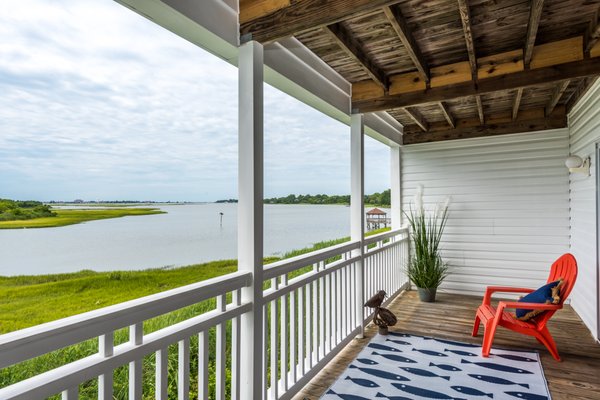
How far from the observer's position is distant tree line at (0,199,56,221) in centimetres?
138

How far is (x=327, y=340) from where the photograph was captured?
3162 mm

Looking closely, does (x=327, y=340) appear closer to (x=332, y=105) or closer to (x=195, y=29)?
(x=332, y=105)

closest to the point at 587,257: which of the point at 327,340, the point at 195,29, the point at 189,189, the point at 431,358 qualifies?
the point at 431,358

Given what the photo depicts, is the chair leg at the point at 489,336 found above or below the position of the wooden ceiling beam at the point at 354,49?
below

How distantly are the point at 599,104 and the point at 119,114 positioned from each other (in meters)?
4.26

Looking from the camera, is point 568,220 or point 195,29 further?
point 568,220

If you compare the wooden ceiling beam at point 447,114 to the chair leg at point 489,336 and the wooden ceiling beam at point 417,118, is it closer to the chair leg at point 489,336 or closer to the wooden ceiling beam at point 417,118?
the wooden ceiling beam at point 417,118

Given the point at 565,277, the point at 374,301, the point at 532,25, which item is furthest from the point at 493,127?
the point at 374,301

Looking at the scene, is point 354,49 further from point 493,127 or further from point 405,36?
point 493,127

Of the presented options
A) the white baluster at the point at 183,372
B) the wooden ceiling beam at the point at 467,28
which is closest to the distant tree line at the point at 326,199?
the white baluster at the point at 183,372

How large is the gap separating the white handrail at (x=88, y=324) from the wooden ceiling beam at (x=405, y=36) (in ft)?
6.40

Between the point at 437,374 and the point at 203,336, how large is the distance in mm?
2163

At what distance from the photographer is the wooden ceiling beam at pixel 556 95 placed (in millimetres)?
3660

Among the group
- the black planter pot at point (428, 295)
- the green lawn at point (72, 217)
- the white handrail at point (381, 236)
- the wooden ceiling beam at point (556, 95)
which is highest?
the wooden ceiling beam at point (556, 95)
